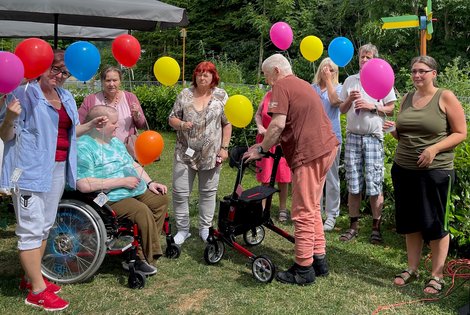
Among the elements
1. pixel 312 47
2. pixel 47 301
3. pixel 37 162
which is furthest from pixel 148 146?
pixel 312 47

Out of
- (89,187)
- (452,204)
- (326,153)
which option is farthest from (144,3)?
(452,204)

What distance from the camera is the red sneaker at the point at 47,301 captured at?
→ 3080 mm

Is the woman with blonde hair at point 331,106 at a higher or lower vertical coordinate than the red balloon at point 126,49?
lower

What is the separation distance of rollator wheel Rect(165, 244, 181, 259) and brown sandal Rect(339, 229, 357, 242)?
1508 mm

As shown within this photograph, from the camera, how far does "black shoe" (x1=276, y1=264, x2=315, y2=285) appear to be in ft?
11.5

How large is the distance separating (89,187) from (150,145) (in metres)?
0.53

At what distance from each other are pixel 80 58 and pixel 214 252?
70.4 inches

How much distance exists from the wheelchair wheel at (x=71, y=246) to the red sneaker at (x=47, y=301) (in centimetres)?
32

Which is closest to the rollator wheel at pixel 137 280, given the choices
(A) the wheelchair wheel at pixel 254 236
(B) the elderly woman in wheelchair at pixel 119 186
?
(B) the elderly woman in wheelchair at pixel 119 186

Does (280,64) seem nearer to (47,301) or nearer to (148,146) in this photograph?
(148,146)

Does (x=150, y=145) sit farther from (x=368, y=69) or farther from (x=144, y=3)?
(x=368, y=69)

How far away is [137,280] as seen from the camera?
3461mm

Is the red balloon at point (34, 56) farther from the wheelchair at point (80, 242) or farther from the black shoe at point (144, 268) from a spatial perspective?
the black shoe at point (144, 268)

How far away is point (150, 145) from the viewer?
3.64 metres
